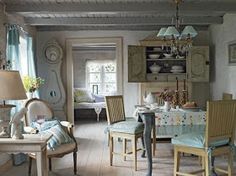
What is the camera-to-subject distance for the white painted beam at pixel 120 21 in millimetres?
6602

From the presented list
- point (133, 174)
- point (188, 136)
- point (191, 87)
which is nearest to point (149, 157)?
point (133, 174)

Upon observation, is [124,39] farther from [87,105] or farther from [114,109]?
[114,109]

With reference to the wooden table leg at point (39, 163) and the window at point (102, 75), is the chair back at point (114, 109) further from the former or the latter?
the window at point (102, 75)

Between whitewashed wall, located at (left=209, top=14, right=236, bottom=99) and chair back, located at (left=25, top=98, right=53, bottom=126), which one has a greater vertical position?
whitewashed wall, located at (left=209, top=14, right=236, bottom=99)

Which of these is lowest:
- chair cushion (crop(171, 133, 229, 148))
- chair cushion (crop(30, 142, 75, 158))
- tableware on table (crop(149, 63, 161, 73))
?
chair cushion (crop(30, 142, 75, 158))

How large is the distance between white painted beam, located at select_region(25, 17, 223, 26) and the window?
391cm

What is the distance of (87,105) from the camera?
9727 millimetres

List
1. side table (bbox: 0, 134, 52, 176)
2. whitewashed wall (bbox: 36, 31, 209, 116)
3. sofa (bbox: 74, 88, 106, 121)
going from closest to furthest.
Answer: side table (bbox: 0, 134, 52, 176), whitewashed wall (bbox: 36, 31, 209, 116), sofa (bbox: 74, 88, 106, 121)

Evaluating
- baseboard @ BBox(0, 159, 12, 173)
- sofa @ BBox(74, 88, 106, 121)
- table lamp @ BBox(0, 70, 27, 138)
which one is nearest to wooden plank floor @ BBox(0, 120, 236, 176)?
baseboard @ BBox(0, 159, 12, 173)

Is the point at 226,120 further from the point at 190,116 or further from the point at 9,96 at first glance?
the point at 9,96

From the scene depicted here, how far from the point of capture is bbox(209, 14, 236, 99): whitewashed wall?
6.29 metres

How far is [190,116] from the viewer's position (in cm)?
457

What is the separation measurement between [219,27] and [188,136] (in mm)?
3944

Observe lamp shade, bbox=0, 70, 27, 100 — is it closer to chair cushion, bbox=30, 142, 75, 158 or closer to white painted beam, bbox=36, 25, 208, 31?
chair cushion, bbox=30, 142, 75, 158
